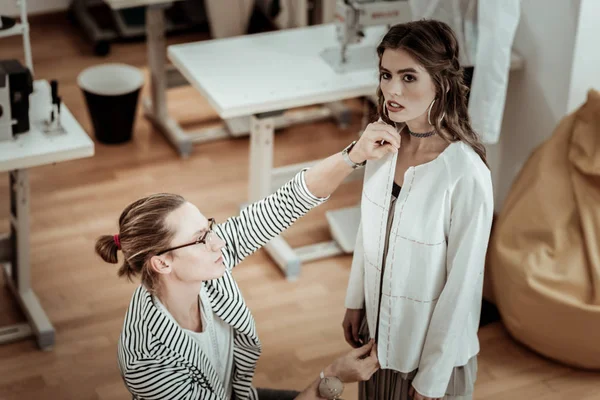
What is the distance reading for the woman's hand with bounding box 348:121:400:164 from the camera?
2.04 m

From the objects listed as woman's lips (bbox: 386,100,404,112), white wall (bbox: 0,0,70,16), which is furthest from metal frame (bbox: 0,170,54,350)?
white wall (bbox: 0,0,70,16)

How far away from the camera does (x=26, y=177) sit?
10.6 ft

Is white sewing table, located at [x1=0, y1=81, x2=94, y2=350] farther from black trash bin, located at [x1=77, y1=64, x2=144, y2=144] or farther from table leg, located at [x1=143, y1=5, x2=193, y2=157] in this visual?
table leg, located at [x1=143, y1=5, x2=193, y2=157]

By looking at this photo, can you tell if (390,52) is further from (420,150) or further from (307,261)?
(307,261)

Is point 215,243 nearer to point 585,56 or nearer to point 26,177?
point 26,177

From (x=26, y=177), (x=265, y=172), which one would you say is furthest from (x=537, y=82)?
(x=26, y=177)

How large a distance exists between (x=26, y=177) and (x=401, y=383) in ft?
5.24

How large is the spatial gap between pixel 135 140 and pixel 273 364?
1.74 m

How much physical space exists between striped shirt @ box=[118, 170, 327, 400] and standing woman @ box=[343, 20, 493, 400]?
7.9 inches

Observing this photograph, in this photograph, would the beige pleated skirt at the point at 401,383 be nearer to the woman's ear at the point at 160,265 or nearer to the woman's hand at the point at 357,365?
the woman's hand at the point at 357,365

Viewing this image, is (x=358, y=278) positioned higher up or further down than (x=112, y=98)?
higher up

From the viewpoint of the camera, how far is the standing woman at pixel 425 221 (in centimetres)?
199

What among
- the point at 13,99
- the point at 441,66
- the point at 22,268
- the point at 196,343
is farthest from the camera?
the point at 22,268

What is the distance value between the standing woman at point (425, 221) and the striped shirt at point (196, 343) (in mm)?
200
